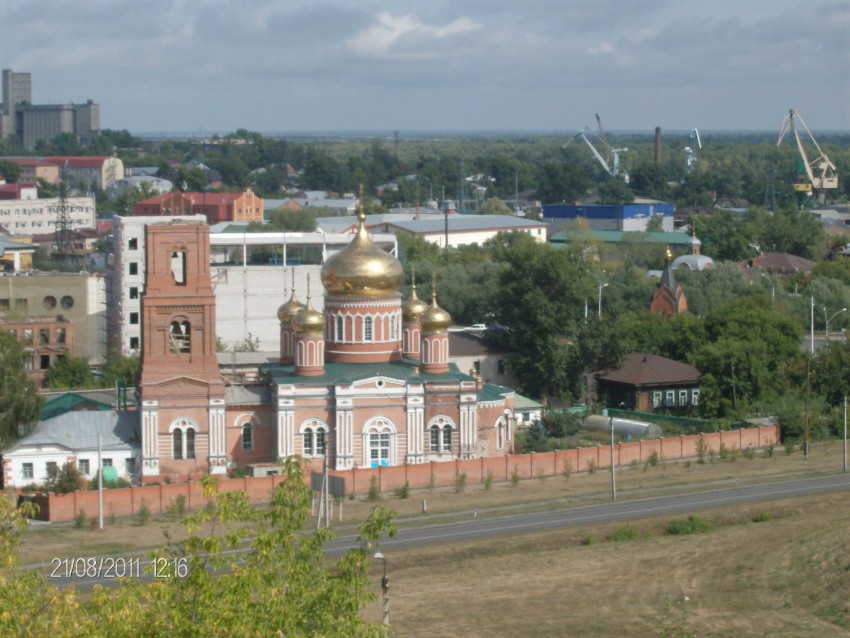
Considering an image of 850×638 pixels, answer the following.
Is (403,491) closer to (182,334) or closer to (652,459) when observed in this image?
(182,334)

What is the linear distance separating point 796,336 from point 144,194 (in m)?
87.7

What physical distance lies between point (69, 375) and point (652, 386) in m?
19.8

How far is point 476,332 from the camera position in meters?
58.2

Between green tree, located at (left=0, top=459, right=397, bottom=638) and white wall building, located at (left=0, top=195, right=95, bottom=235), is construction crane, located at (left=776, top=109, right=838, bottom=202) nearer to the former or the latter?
white wall building, located at (left=0, top=195, right=95, bottom=235)

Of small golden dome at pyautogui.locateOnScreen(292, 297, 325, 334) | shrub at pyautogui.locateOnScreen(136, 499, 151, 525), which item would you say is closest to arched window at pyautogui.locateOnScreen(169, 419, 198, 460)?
shrub at pyautogui.locateOnScreen(136, 499, 151, 525)

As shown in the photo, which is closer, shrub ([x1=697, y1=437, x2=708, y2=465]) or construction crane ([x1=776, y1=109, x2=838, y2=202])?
shrub ([x1=697, y1=437, x2=708, y2=465])

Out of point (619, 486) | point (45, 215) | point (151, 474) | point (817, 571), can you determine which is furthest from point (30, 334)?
point (45, 215)

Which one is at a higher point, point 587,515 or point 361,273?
point 361,273

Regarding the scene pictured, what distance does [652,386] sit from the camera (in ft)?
172

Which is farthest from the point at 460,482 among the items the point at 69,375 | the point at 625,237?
the point at 625,237

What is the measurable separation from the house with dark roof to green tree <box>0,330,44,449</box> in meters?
18.8

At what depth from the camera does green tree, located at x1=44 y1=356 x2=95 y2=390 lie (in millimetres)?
55125

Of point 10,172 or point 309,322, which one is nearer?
point 309,322

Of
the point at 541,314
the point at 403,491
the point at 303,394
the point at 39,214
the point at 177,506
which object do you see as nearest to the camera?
the point at 177,506
